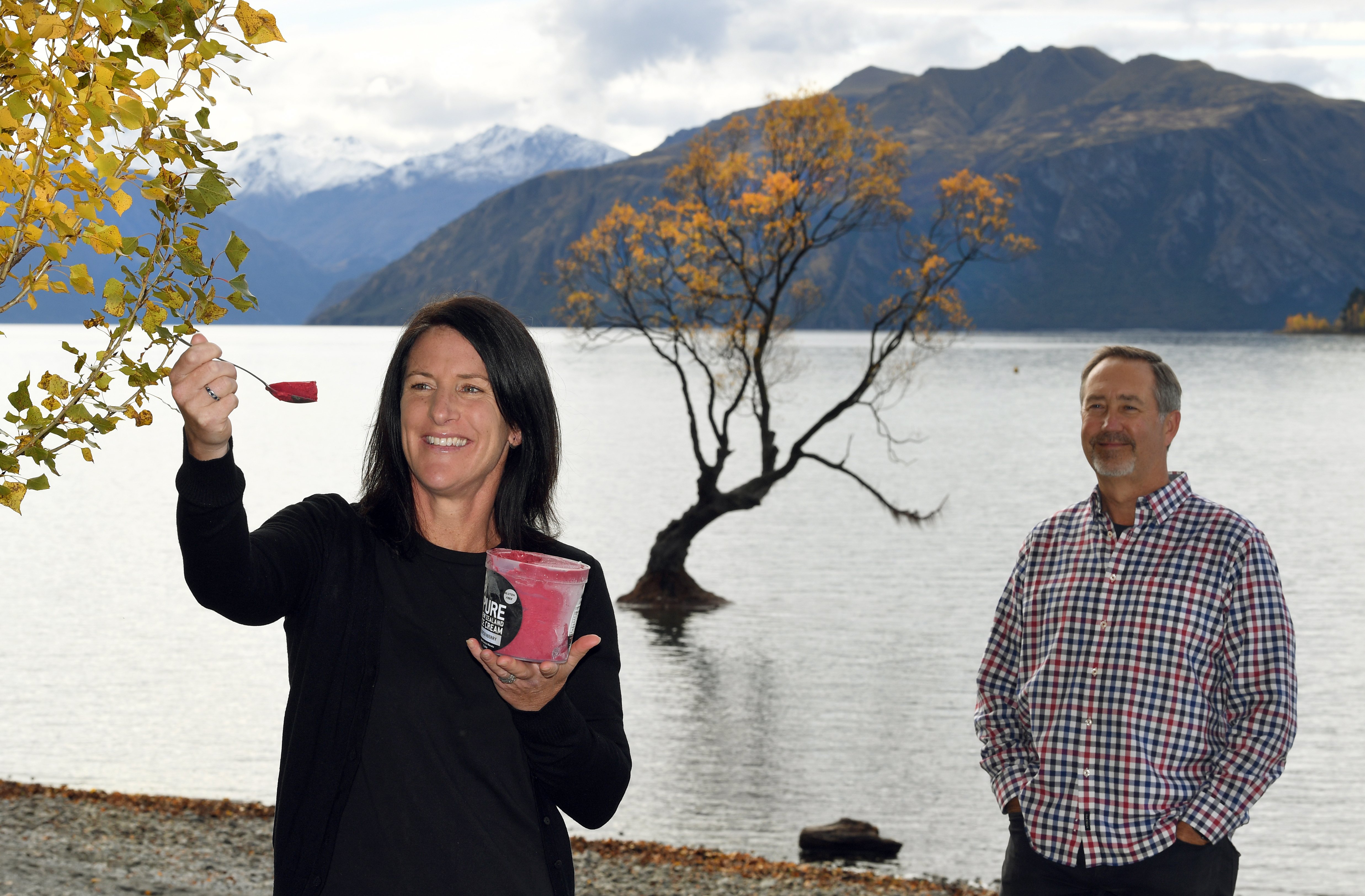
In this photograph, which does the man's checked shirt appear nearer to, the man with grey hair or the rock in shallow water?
the man with grey hair

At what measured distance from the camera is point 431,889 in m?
2.34

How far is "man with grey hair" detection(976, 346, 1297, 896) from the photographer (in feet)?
12.1

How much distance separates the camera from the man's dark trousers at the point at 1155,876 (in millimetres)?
3674

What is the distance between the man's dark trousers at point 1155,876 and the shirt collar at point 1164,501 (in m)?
1.04

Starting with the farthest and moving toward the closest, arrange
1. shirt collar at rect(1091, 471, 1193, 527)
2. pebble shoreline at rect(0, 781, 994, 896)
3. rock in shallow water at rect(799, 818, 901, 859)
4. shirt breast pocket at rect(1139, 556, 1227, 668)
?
1. rock in shallow water at rect(799, 818, 901, 859)
2. pebble shoreline at rect(0, 781, 994, 896)
3. shirt collar at rect(1091, 471, 1193, 527)
4. shirt breast pocket at rect(1139, 556, 1227, 668)

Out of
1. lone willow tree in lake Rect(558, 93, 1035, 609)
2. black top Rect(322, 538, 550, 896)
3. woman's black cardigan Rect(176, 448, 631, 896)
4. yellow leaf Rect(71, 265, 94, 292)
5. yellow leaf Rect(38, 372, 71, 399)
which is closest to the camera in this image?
woman's black cardigan Rect(176, 448, 631, 896)

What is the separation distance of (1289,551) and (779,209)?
20.6 m

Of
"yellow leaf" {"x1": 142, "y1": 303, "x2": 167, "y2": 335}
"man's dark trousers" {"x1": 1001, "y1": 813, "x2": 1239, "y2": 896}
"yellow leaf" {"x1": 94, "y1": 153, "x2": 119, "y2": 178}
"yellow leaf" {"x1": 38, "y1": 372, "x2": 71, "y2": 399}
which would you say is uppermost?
"yellow leaf" {"x1": 94, "y1": 153, "x2": 119, "y2": 178}

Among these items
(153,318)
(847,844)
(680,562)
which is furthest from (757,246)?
(153,318)

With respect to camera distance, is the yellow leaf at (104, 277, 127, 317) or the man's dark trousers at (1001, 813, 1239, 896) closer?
the yellow leaf at (104, 277, 127, 317)

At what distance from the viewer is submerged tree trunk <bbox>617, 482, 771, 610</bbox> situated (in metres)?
26.5

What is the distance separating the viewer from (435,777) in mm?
2389

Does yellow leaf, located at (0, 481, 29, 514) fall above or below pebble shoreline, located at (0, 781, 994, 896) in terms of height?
above

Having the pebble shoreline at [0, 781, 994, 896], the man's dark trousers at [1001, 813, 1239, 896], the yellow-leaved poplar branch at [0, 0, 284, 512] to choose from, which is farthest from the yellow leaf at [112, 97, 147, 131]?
the pebble shoreline at [0, 781, 994, 896]
